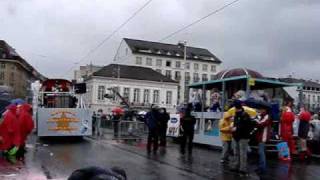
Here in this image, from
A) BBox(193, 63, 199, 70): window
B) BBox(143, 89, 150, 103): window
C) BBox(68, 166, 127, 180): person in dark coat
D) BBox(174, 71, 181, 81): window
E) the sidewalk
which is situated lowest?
the sidewalk

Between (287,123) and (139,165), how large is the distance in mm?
5699

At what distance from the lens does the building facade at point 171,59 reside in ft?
410

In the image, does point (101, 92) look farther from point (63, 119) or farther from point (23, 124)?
point (23, 124)

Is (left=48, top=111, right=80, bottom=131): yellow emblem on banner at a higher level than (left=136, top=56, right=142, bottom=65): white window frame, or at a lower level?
lower

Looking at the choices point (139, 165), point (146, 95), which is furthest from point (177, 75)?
point (139, 165)

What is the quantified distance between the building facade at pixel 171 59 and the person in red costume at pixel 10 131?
350 ft

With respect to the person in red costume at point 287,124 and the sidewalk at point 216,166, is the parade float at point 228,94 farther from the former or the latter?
the sidewalk at point 216,166

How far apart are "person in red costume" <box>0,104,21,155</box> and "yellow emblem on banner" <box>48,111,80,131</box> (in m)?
8.40

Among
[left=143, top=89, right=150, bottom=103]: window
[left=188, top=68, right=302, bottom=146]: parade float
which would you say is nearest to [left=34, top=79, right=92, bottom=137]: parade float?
[left=188, top=68, right=302, bottom=146]: parade float

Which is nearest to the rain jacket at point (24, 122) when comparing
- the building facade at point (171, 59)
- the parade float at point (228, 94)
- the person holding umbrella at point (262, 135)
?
the person holding umbrella at point (262, 135)

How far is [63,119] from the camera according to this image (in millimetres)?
24141

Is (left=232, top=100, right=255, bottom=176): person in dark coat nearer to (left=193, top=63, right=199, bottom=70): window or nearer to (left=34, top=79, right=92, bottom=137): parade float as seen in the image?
(left=34, top=79, right=92, bottom=137): parade float

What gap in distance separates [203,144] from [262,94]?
3.86m

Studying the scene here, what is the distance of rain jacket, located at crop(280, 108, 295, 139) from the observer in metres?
17.8
